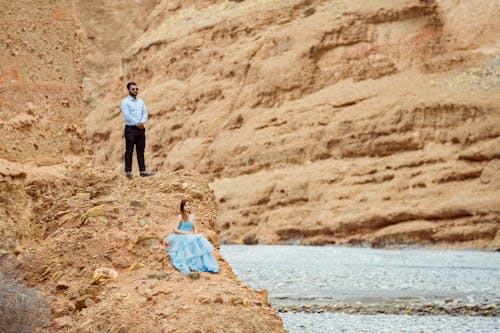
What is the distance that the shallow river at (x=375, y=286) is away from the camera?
1508 cm

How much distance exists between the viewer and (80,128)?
11906 mm

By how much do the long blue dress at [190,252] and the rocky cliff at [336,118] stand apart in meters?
19.5

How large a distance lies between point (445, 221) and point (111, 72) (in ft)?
110

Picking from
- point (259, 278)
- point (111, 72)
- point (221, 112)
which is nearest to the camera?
point (259, 278)

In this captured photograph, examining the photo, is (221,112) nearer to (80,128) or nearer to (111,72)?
(111,72)

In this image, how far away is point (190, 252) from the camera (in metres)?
10.1

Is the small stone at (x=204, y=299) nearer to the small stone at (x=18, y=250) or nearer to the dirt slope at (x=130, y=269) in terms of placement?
the dirt slope at (x=130, y=269)

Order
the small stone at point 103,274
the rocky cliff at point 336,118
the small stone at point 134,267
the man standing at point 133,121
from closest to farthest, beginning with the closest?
the small stone at point 103,274 < the small stone at point 134,267 < the man standing at point 133,121 < the rocky cliff at point 336,118

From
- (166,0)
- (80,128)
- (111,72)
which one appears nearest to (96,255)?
(80,128)

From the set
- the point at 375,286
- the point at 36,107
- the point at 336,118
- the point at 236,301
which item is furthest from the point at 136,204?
the point at 336,118

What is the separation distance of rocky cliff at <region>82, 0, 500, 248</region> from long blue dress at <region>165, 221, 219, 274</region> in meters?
19.5

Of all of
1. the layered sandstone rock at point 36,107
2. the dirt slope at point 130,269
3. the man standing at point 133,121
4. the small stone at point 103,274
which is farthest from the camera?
the man standing at point 133,121

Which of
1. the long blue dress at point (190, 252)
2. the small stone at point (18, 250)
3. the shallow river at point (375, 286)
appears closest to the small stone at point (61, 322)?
the long blue dress at point (190, 252)

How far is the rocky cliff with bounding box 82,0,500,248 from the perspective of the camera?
Result: 30406 millimetres
